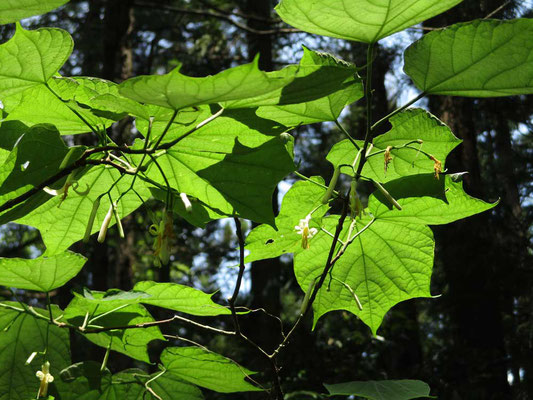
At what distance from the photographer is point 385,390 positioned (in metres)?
0.81

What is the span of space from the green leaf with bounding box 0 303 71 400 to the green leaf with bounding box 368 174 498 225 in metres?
0.54

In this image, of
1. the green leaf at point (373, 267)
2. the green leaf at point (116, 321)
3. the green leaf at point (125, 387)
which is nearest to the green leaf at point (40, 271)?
the green leaf at point (116, 321)

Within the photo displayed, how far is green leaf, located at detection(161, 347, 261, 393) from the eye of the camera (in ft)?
2.97

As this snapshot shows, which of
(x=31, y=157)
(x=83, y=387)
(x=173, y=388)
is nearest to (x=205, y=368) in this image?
(x=173, y=388)

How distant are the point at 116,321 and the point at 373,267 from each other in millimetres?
444

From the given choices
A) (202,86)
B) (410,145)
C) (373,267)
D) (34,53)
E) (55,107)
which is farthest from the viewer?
(373,267)

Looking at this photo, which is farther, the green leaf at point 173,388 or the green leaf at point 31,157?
the green leaf at point 173,388

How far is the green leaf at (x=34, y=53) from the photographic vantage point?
660 millimetres

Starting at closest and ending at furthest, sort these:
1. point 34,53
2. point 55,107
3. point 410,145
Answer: point 34,53
point 55,107
point 410,145

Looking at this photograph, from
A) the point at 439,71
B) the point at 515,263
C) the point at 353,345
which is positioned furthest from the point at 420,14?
the point at 515,263

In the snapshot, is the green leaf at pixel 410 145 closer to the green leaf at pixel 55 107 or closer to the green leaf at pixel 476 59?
the green leaf at pixel 476 59

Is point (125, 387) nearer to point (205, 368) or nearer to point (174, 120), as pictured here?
point (205, 368)

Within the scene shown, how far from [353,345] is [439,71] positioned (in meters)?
4.19

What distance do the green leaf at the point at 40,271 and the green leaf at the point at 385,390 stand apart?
39 centimetres
